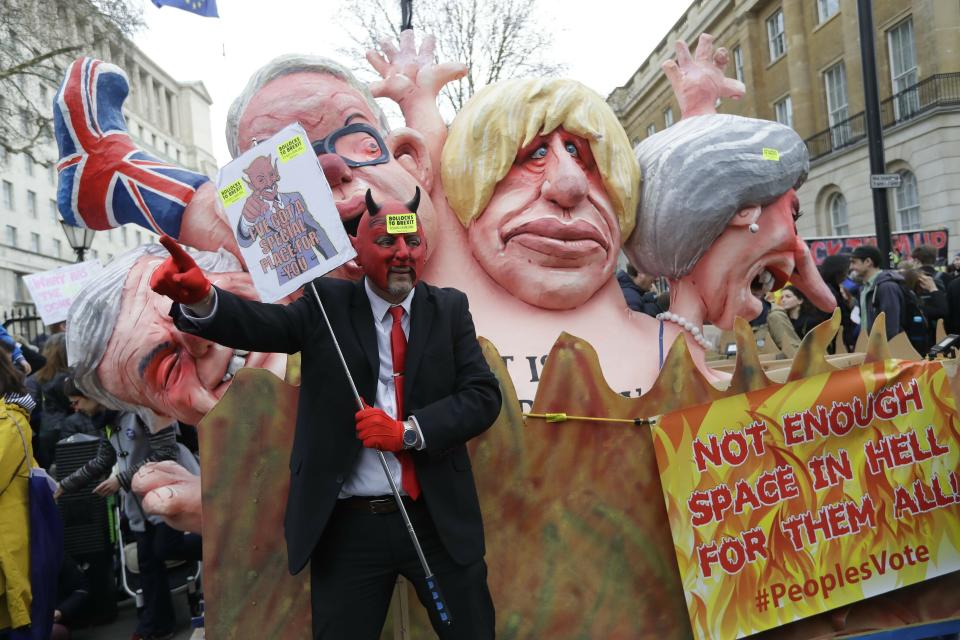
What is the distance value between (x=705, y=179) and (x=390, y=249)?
1799 millimetres

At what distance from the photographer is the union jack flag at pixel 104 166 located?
9.93 feet

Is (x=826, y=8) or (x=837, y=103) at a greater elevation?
(x=826, y=8)

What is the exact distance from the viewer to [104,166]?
3045mm

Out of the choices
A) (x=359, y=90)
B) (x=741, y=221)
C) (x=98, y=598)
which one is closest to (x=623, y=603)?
(x=741, y=221)

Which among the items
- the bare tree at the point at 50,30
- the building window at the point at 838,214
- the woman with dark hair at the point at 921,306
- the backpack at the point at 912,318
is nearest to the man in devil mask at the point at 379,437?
the backpack at the point at 912,318

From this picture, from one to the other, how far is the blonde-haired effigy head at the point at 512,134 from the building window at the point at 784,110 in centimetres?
1859

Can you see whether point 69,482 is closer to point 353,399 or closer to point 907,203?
point 353,399

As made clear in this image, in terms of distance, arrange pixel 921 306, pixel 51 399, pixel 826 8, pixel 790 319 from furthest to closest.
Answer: pixel 826 8
pixel 790 319
pixel 921 306
pixel 51 399

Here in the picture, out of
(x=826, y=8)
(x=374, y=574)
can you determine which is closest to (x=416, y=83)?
(x=374, y=574)

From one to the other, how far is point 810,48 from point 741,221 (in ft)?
58.5

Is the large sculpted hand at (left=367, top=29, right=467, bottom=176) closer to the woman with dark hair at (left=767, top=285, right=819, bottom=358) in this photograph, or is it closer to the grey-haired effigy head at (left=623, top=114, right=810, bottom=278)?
the grey-haired effigy head at (left=623, top=114, right=810, bottom=278)

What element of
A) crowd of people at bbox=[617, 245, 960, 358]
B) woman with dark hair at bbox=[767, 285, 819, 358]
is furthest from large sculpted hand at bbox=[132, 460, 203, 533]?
woman with dark hair at bbox=[767, 285, 819, 358]

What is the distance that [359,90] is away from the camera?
129 inches

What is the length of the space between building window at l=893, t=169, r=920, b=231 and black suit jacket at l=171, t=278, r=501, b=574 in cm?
1633
